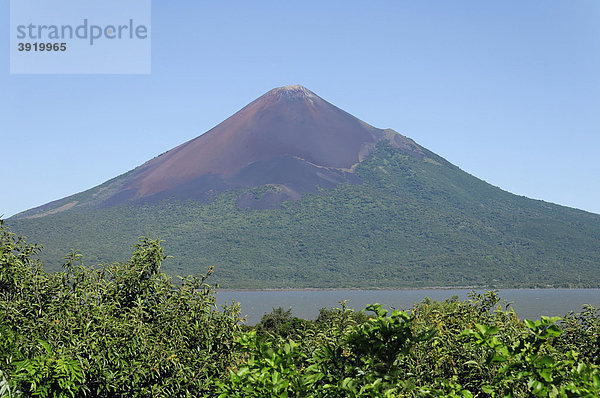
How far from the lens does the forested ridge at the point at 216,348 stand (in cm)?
532

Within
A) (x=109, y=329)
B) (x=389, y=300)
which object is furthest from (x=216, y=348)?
(x=389, y=300)

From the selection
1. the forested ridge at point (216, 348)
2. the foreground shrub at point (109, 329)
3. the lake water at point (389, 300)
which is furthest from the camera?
the lake water at point (389, 300)

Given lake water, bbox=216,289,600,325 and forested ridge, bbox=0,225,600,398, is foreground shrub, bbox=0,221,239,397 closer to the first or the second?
forested ridge, bbox=0,225,600,398

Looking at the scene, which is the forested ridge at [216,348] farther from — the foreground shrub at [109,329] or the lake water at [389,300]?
the lake water at [389,300]

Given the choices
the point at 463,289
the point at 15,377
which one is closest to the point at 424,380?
the point at 15,377

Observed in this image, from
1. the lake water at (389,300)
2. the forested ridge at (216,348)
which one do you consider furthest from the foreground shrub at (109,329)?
the lake water at (389,300)

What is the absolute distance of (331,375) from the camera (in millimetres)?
6094

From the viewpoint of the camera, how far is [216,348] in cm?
985

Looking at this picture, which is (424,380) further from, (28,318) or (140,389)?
(28,318)

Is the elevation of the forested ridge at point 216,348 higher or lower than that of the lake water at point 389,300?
higher

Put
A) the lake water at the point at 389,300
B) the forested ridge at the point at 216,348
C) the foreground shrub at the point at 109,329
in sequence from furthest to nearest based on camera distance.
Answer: the lake water at the point at 389,300
the foreground shrub at the point at 109,329
the forested ridge at the point at 216,348

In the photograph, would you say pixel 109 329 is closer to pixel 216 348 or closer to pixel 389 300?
pixel 216 348

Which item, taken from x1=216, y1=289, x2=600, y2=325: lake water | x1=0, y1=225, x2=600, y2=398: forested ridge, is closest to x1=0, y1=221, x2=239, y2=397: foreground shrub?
x1=0, y1=225, x2=600, y2=398: forested ridge

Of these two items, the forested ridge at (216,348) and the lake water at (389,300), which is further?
→ the lake water at (389,300)
